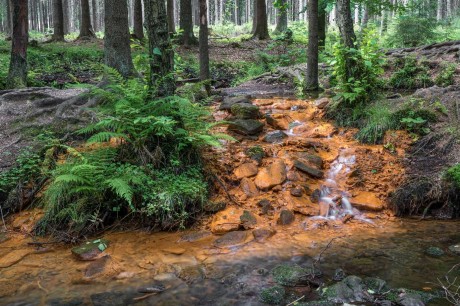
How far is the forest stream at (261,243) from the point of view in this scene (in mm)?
4590

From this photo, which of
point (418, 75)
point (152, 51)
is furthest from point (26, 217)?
point (418, 75)

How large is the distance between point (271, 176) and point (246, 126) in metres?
1.80

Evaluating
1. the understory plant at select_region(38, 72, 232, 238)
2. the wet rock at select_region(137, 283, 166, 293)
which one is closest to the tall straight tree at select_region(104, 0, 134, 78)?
the understory plant at select_region(38, 72, 232, 238)

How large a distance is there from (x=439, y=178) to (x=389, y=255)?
2.15 meters

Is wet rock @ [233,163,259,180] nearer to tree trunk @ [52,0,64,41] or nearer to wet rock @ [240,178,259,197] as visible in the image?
wet rock @ [240,178,259,197]

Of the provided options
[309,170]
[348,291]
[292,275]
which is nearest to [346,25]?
[309,170]

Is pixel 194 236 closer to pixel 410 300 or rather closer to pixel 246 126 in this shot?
pixel 410 300

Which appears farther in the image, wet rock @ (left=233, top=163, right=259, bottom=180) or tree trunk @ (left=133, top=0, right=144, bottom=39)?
tree trunk @ (left=133, top=0, right=144, bottom=39)

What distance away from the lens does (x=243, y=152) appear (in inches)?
308

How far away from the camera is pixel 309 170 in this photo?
7398mm

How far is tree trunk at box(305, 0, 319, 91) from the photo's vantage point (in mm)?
11597

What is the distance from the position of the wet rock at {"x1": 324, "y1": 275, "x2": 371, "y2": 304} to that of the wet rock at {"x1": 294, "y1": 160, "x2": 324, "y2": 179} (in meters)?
3.07

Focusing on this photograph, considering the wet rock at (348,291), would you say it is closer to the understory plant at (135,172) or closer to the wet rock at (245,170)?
the understory plant at (135,172)

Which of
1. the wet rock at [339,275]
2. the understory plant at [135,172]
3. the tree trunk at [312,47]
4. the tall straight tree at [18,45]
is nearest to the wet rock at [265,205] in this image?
the understory plant at [135,172]
